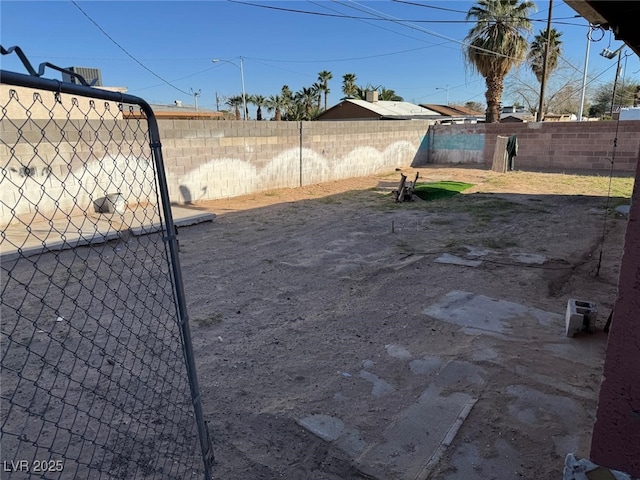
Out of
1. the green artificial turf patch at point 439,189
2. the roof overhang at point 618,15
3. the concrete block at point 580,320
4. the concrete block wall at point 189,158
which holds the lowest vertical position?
the concrete block at point 580,320

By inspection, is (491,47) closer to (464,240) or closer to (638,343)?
(464,240)

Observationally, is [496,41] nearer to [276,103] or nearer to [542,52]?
[542,52]

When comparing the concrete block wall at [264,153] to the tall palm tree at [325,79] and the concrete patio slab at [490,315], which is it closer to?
the concrete patio slab at [490,315]

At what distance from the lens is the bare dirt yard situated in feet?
7.98

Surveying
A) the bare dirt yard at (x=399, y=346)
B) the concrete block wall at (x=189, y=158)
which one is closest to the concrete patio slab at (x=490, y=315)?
the bare dirt yard at (x=399, y=346)

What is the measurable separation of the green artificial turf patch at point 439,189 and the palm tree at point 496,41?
9767mm

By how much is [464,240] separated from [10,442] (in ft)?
20.9

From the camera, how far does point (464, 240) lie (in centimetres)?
708

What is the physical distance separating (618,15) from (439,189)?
33.7 feet

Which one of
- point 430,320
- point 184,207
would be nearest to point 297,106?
point 184,207

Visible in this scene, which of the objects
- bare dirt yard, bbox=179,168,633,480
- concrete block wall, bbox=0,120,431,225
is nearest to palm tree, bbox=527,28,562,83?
concrete block wall, bbox=0,120,431,225

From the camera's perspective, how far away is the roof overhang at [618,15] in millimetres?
1911

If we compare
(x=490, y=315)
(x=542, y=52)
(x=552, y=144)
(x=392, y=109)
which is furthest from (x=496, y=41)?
(x=490, y=315)

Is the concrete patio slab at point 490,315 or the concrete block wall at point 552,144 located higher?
the concrete block wall at point 552,144
